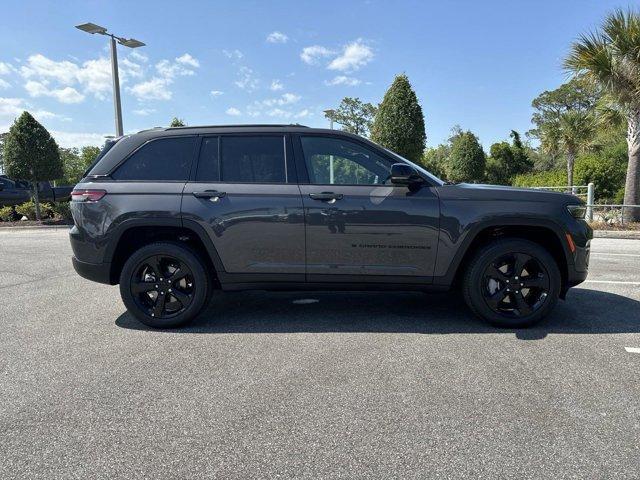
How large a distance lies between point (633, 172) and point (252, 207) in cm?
1407

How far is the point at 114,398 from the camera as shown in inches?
107

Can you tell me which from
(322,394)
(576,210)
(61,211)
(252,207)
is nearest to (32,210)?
(61,211)

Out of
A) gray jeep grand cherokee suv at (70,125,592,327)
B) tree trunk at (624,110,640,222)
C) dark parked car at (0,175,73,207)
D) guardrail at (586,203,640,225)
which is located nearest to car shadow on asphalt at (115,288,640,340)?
gray jeep grand cherokee suv at (70,125,592,327)

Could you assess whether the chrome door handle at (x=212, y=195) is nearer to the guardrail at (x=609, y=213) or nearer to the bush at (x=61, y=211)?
the guardrail at (x=609, y=213)

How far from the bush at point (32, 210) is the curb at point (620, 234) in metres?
18.8

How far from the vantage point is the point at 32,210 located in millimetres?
16578

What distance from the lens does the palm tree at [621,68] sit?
1230 cm

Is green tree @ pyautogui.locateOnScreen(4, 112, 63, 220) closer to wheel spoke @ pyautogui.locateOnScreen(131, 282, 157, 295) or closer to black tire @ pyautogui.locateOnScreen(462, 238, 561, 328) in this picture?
wheel spoke @ pyautogui.locateOnScreen(131, 282, 157, 295)

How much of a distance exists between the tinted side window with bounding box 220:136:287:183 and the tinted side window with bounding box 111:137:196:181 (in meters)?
0.35

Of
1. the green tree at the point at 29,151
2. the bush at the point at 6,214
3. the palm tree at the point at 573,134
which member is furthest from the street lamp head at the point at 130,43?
the palm tree at the point at 573,134

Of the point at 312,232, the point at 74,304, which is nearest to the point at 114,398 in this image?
the point at 312,232

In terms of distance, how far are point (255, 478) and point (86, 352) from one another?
2.19 metres

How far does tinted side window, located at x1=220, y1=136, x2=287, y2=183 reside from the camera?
12.8 ft

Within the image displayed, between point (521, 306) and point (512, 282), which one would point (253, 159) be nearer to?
point (512, 282)
